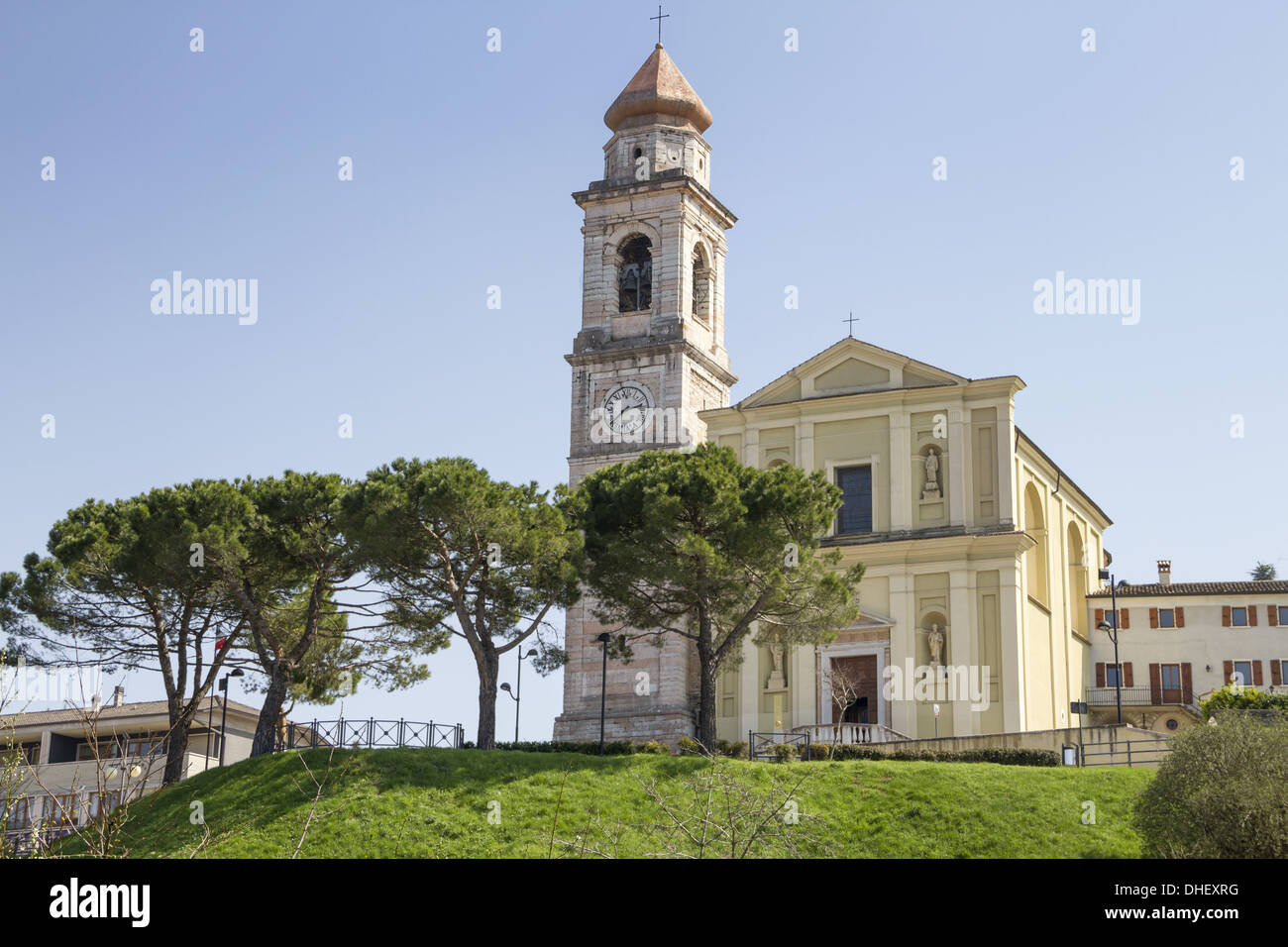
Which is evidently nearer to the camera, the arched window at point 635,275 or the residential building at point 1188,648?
the residential building at point 1188,648

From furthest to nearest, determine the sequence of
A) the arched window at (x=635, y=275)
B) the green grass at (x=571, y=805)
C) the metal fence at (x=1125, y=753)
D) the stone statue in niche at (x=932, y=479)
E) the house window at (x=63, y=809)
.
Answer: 1. the arched window at (x=635, y=275)
2. the stone statue in niche at (x=932, y=479)
3. the metal fence at (x=1125, y=753)
4. the green grass at (x=571, y=805)
5. the house window at (x=63, y=809)

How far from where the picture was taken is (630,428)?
178 ft

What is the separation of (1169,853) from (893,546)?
22880 mm

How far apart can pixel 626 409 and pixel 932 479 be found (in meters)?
12.2

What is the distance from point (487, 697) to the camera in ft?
126

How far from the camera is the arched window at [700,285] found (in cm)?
5828

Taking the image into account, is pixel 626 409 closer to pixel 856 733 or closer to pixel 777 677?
pixel 777 677

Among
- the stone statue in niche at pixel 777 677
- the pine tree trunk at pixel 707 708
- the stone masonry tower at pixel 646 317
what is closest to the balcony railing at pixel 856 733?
the stone statue in niche at pixel 777 677

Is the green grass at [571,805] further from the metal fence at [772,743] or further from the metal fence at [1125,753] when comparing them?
the metal fence at [772,743]

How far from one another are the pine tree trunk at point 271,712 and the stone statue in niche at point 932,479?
20.6 meters

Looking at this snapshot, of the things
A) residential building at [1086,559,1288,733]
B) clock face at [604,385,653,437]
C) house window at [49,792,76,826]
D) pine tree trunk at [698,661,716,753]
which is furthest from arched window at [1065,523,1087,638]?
house window at [49,792,76,826]

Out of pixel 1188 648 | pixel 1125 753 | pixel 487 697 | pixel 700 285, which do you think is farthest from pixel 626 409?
pixel 1125 753
